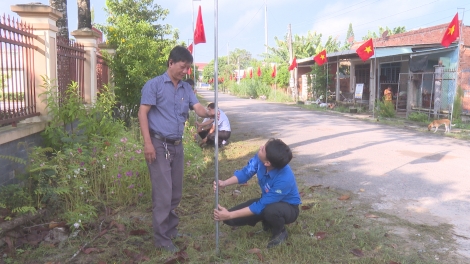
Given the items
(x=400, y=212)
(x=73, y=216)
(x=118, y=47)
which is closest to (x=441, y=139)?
(x=400, y=212)

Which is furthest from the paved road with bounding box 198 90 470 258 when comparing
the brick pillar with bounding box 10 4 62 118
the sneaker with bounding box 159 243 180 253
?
the brick pillar with bounding box 10 4 62 118

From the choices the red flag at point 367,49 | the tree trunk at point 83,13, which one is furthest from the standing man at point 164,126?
the red flag at point 367,49

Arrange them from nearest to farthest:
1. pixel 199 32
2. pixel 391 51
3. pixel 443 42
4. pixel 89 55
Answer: pixel 89 55 < pixel 199 32 < pixel 443 42 < pixel 391 51

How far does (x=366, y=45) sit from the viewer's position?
1560 cm

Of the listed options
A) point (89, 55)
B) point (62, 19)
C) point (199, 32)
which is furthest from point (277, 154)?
point (199, 32)

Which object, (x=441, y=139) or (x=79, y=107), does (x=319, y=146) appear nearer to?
(x=441, y=139)

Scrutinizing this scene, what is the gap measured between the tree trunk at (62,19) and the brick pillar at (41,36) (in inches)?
98.2

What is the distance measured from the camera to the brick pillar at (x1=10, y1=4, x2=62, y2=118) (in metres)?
5.04

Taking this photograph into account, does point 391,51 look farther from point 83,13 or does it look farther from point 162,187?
point 162,187

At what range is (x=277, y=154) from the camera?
10.8 feet

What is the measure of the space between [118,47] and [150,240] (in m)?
6.67

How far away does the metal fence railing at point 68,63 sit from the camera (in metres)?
5.94

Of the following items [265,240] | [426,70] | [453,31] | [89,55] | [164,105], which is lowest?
[265,240]

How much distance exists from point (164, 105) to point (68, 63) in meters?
3.90
